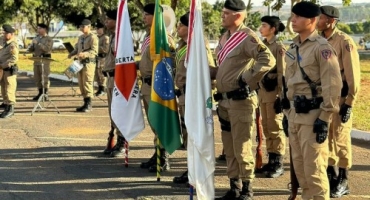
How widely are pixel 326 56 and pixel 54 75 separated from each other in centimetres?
1913

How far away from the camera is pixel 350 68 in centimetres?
655

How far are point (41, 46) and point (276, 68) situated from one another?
908 centimetres

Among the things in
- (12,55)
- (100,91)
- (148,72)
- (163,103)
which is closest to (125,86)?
(148,72)

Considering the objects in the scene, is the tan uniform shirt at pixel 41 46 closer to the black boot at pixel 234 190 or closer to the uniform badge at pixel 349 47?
the black boot at pixel 234 190

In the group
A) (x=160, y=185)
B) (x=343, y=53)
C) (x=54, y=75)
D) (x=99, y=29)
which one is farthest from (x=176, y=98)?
(x=54, y=75)

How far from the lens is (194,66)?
20.6 feet

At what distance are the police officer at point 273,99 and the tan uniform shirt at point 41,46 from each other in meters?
8.83

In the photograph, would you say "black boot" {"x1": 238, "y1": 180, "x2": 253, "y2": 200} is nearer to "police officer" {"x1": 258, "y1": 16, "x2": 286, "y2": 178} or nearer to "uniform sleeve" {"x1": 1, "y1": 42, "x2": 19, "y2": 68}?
"police officer" {"x1": 258, "y1": 16, "x2": 286, "y2": 178}

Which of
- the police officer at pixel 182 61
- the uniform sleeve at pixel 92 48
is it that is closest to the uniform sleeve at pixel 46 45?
the uniform sleeve at pixel 92 48

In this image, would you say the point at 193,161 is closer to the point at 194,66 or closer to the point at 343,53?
the point at 194,66

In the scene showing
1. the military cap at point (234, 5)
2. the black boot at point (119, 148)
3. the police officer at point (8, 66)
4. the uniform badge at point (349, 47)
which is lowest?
the black boot at point (119, 148)

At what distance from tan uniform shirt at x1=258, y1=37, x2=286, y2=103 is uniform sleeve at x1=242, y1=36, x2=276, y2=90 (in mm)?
1486

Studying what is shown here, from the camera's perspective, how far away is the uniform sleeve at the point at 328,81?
17.5ft

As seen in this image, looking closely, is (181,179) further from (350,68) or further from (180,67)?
(350,68)
